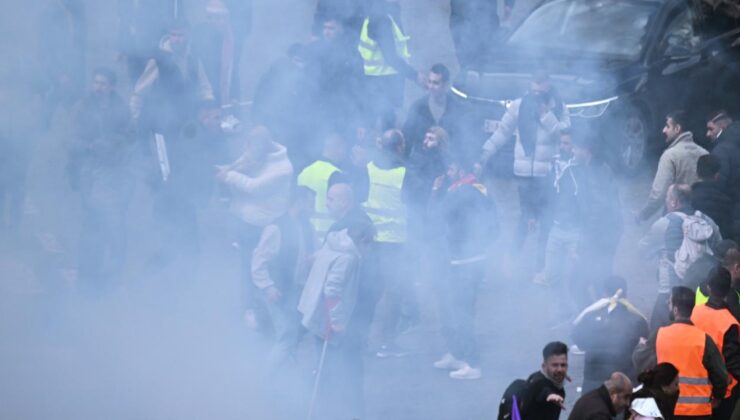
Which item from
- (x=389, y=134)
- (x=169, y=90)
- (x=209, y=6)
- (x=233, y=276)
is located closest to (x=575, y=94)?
(x=389, y=134)

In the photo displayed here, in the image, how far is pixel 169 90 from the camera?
5.96m

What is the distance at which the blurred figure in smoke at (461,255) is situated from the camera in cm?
690

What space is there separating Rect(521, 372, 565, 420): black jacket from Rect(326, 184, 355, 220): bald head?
4.73ft

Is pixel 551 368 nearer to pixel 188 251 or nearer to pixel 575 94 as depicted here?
pixel 188 251

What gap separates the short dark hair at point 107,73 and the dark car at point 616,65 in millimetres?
2625

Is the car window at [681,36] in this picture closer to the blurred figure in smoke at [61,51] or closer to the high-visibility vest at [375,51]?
the high-visibility vest at [375,51]

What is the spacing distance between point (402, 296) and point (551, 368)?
2.30 meters

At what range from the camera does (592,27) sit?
8414 millimetres

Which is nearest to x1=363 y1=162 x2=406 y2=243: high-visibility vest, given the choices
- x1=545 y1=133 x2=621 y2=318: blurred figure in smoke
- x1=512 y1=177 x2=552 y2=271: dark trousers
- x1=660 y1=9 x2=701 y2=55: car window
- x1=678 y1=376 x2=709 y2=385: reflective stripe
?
x1=545 y1=133 x2=621 y2=318: blurred figure in smoke

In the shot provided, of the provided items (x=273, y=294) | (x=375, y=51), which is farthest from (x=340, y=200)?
(x=375, y=51)

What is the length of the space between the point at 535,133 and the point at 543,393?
9.96 feet

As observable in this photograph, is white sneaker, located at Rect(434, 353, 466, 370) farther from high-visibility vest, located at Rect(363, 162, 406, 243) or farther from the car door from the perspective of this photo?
the car door

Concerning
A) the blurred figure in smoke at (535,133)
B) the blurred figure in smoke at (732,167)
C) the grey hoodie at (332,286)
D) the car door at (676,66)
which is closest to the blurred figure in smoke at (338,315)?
the grey hoodie at (332,286)

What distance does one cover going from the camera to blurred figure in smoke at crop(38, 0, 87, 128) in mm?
4243
